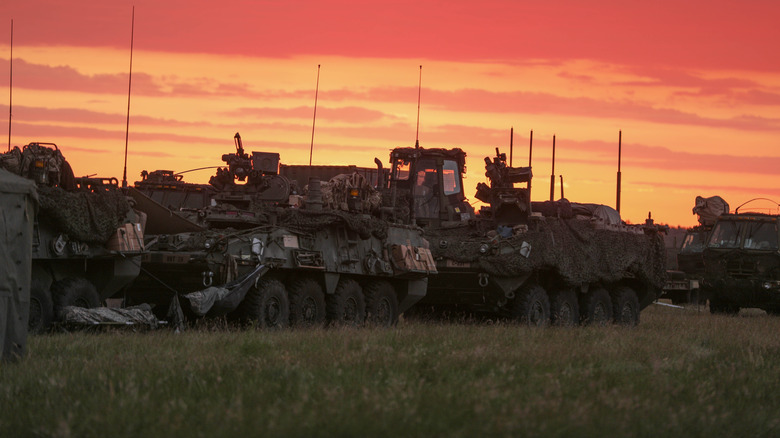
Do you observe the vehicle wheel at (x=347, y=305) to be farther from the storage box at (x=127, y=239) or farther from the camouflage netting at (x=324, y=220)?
the storage box at (x=127, y=239)

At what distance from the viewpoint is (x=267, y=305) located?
62.0ft

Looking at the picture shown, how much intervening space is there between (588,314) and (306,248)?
8341mm

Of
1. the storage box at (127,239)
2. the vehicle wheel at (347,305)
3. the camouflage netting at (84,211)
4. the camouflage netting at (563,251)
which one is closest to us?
the camouflage netting at (84,211)

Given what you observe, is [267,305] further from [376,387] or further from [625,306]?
[625,306]

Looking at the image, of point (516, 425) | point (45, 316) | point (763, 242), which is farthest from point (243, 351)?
point (763, 242)

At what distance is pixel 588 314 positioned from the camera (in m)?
26.1

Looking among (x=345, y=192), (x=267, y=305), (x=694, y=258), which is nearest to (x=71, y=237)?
(x=267, y=305)

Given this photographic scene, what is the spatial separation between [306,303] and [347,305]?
1336 millimetres

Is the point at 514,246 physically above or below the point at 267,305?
above

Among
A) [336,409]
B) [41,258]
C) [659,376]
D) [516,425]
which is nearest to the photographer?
[516,425]

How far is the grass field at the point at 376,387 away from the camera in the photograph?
8898mm

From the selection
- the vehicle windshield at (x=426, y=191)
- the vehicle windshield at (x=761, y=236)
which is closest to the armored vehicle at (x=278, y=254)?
the vehicle windshield at (x=426, y=191)

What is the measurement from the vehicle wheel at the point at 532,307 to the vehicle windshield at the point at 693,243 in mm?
12367

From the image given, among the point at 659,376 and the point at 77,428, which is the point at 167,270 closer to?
the point at 659,376
